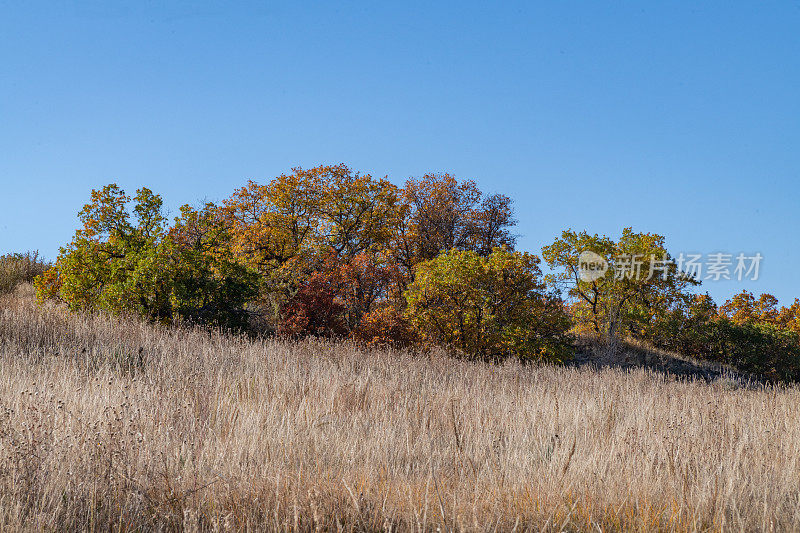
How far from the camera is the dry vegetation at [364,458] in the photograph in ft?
12.2

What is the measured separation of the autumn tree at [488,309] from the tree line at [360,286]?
0.13 feet

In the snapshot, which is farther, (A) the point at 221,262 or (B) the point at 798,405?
(A) the point at 221,262

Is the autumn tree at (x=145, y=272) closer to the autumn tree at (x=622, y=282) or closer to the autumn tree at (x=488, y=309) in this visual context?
the autumn tree at (x=488, y=309)

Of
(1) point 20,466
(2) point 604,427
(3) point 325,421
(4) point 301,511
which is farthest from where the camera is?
(2) point 604,427

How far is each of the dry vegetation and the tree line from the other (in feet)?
27.5

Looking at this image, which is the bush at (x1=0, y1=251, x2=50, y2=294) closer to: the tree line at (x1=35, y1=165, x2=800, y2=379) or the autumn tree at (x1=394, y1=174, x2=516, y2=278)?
the tree line at (x1=35, y1=165, x2=800, y2=379)

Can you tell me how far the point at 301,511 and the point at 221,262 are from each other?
1494 centimetres

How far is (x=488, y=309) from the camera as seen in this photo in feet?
56.6

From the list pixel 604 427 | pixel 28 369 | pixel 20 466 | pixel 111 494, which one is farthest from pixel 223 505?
pixel 28 369

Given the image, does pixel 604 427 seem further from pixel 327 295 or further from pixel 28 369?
pixel 327 295

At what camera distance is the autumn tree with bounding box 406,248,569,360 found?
16875 millimetres

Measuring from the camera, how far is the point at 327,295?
734 inches

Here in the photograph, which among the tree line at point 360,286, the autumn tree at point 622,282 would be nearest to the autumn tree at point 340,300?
the tree line at point 360,286

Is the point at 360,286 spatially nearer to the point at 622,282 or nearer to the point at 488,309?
the point at 488,309
